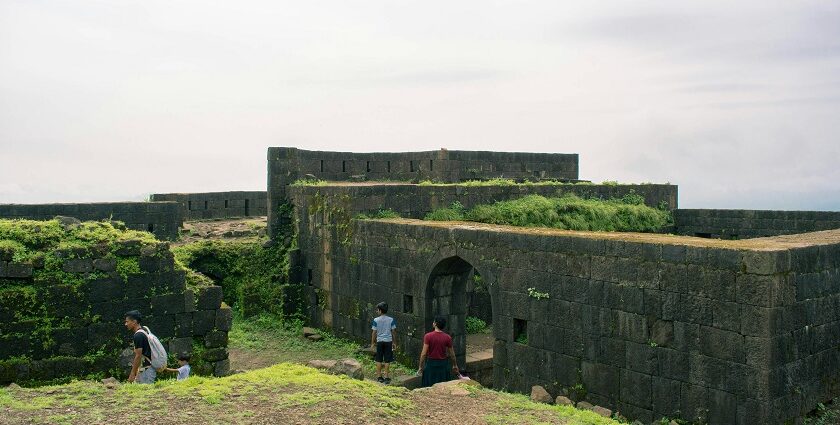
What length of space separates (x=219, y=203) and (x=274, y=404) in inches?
738

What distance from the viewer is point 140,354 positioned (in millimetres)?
8812

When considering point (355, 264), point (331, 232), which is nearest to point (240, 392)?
point (355, 264)

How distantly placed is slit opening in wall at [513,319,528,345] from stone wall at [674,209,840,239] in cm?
1176

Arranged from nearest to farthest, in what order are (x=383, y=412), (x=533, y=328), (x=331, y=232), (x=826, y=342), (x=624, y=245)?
(x=383, y=412) → (x=826, y=342) → (x=624, y=245) → (x=533, y=328) → (x=331, y=232)

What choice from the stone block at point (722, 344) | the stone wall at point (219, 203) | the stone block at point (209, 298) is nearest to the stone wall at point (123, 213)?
the stone wall at point (219, 203)

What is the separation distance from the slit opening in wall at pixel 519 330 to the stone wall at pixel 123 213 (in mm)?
11395

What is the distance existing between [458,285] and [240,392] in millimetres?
7148

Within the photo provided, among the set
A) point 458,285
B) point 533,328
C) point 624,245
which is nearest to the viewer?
point 624,245

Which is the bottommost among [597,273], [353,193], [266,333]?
[266,333]

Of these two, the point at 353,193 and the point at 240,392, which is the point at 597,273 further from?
the point at 353,193

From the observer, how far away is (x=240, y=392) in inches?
308

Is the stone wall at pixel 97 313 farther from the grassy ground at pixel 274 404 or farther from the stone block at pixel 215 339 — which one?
the grassy ground at pixel 274 404

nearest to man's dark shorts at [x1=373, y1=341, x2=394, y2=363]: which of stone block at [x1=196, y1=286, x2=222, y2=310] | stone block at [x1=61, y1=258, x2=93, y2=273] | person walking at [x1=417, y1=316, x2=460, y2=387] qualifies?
person walking at [x1=417, y1=316, x2=460, y2=387]

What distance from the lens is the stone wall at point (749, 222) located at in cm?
1939
